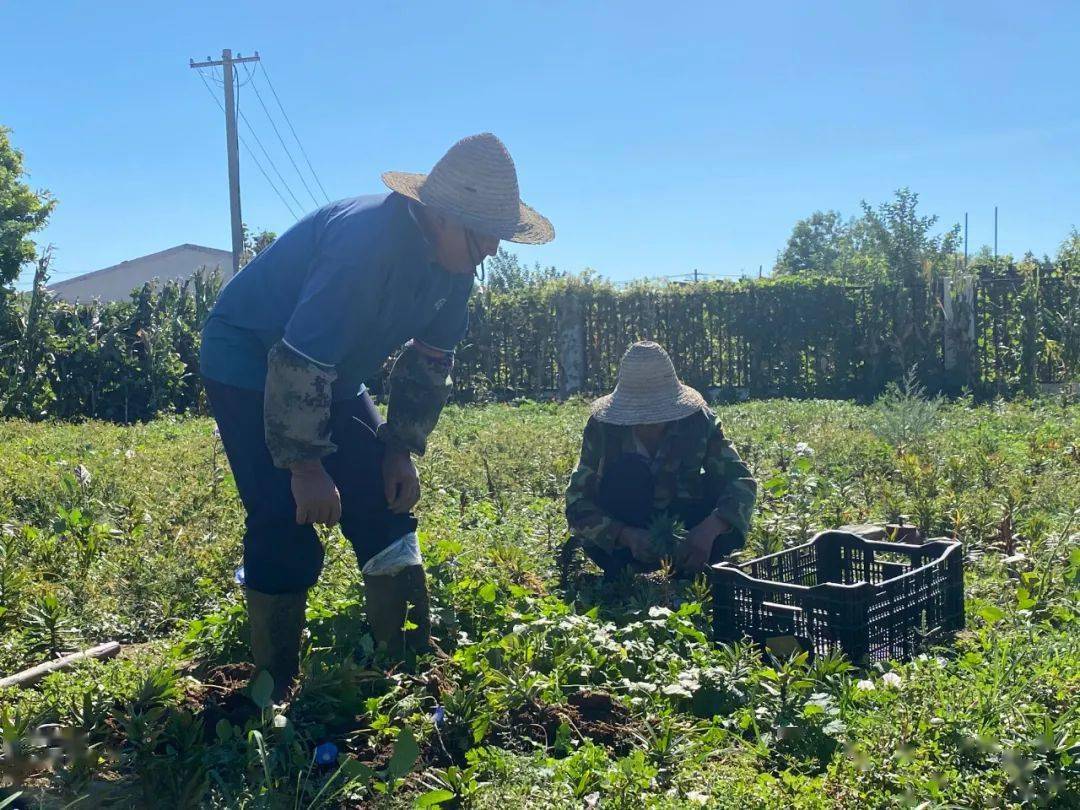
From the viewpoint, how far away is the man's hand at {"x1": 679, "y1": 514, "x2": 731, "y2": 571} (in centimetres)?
430

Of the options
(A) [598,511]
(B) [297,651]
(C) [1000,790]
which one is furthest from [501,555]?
(C) [1000,790]

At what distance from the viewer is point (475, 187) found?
2.98 m

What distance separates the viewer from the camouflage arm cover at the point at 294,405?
2760 millimetres

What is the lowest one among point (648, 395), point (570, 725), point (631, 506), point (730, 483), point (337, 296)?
point (570, 725)

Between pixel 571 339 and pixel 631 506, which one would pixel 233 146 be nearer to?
pixel 571 339

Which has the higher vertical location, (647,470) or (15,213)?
(15,213)

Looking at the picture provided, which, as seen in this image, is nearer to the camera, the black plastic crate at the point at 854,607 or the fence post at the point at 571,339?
the black plastic crate at the point at 854,607

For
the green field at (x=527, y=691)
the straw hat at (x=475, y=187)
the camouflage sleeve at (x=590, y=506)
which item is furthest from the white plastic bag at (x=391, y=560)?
the camouflage sleeve at (x=590, y=506)

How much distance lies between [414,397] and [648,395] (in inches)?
57.8

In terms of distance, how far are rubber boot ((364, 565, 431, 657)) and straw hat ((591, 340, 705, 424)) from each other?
5.04 feet

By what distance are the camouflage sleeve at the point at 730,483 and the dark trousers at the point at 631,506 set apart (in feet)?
0.52

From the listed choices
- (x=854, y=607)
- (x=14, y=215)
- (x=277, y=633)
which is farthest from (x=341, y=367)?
(x=14, y=215)

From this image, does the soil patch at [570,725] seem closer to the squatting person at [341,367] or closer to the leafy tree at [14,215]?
the squatting person at [341,367]

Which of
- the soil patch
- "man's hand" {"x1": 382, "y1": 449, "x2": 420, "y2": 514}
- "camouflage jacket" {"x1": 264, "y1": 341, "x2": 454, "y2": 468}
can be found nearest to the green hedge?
"man's hand" {"x1": 382, "y1": 449, "x2": 420, "y2": 514}
